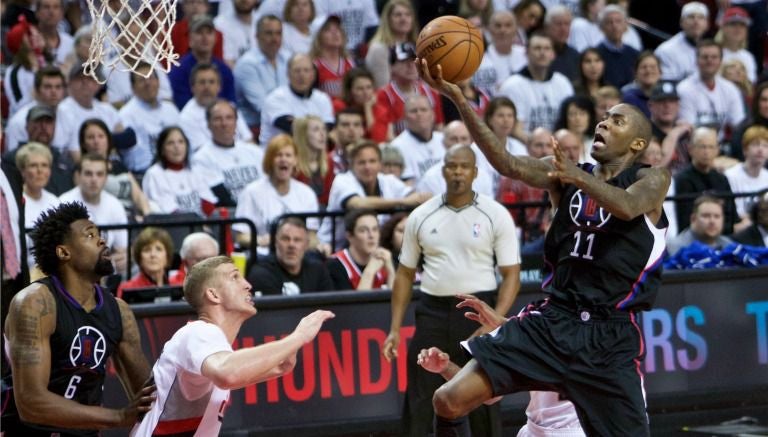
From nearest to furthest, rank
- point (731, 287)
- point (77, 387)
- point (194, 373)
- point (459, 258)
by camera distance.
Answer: point (194, 373) → point (77, 387) → point (459, 258) → point (731, 287)

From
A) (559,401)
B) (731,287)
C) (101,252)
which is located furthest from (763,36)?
(101,252)

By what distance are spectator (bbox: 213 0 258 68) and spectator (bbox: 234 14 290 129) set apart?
0.60m

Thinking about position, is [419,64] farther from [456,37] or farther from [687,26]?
[687,26]

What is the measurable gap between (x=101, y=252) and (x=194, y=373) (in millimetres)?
1045

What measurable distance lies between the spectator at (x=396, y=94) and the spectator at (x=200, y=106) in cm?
133

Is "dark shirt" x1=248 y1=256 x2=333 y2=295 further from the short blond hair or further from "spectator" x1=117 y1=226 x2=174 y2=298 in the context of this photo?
the short blond hair

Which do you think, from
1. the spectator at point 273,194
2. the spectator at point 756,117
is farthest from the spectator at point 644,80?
the spectator at point 273,194

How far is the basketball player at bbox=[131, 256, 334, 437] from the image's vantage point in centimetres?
561

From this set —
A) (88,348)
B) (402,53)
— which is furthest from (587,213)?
(402,53)

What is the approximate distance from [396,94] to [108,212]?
368 centimetres

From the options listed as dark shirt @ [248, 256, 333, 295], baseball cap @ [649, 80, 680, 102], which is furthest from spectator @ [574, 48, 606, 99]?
dark shirt @ [248, 256, 333, 295]

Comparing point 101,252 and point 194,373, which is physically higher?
point 101,252

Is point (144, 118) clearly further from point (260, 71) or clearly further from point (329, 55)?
point (329, 55)

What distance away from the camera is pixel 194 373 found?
5770 mm
